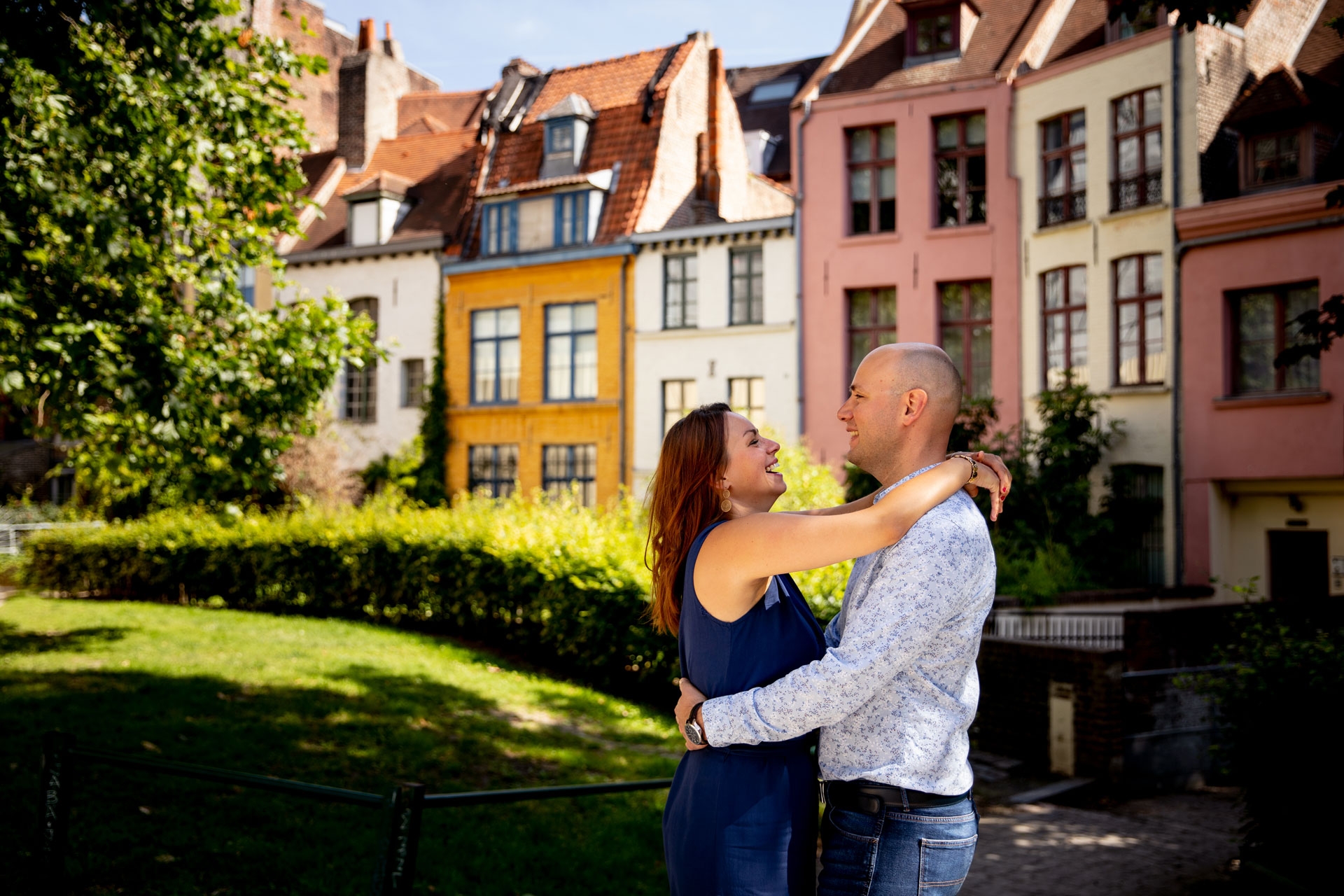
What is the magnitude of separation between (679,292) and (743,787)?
26.9 meters

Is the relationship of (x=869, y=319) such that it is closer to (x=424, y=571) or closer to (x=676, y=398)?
(x=676, y=398)

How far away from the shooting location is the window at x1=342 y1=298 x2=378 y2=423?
3409cm

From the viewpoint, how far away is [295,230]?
1399cm

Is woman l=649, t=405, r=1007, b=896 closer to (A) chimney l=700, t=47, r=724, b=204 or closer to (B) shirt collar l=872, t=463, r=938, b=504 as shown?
(B) shirt collar l=872, t=463, r=938, b=504

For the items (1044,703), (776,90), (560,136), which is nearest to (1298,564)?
(1044,703)

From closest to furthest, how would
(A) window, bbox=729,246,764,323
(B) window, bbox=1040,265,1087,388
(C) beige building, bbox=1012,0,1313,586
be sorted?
1. (C) beige building, bbox=1012,0,1313,586
2. (B) window, bbox=1040,265,1087,388
3. (A) window, bbox=729,246,764,323

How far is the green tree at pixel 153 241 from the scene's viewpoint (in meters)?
10.5

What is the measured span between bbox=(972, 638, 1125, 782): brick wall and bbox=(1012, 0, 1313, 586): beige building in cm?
884

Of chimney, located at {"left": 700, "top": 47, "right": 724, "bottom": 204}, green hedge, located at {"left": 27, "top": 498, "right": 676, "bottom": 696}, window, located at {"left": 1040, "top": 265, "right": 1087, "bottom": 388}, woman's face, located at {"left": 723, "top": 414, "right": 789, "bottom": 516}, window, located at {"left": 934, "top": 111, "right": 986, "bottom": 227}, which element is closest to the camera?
woman's face, located at {"left": 723, "top": 414, "right": 789, "bottom": 516}

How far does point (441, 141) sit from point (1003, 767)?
29.6 m

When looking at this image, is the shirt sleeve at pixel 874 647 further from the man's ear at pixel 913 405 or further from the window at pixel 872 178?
the window at pixel 872 178

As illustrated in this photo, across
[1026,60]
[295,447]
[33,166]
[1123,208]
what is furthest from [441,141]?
[33,166]

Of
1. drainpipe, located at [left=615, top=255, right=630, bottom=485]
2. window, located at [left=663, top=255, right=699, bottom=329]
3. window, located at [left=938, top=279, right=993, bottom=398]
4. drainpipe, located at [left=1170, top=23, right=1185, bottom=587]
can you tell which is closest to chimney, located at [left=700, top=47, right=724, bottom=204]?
window, located at [left=663, top=255, right=699, bottom=329]

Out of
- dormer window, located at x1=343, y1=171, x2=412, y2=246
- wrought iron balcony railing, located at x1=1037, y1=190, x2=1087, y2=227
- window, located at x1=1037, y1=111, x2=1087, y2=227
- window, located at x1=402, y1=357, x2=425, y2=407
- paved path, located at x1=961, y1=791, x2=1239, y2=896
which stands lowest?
paved path, located at x1=961, y1=791, x2=1239, y2=896
